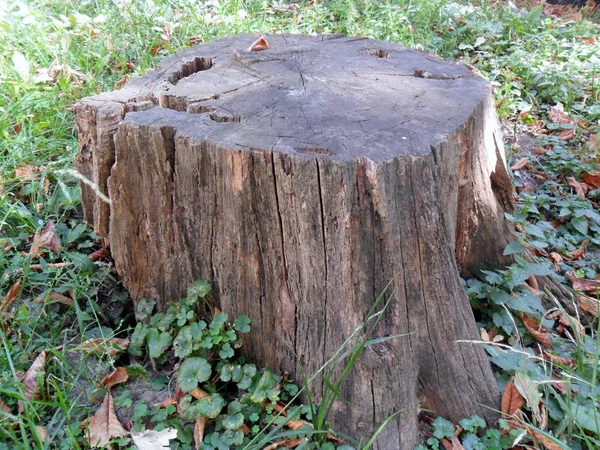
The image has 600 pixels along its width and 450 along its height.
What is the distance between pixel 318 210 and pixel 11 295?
5.27 feet

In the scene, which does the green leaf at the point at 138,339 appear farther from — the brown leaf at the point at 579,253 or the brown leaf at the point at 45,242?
the brown leaf at the point at 579,253

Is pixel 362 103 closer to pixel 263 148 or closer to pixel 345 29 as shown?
pixel 263 148

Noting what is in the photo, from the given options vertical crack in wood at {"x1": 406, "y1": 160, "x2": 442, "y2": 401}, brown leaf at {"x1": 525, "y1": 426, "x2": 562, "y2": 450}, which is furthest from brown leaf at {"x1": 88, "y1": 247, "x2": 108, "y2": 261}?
brown leaf at {"x1": 525, "y1": 426, "x2": 562, "y2": 450}

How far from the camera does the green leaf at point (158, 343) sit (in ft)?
6.60

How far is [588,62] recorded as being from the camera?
4.57 metres

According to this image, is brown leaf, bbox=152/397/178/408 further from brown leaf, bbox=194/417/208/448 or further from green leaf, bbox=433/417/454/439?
green leaf, bbox=433/417/454/439

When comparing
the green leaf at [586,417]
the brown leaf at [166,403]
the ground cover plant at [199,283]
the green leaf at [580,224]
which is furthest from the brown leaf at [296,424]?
the green leaf at [580,224]

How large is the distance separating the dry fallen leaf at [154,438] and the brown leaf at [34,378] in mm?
444

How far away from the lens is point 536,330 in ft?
7.46

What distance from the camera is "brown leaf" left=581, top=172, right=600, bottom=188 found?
340 cm

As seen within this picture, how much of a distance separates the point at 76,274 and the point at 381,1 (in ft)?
14.2

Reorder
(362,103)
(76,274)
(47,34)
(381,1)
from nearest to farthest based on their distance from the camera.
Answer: (362,103)
(76,274)
(47,34)
(381,1)

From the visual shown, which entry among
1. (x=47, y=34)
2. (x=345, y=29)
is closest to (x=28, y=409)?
(x=47, y=34)

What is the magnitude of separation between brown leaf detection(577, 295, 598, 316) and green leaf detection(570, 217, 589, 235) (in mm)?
595
